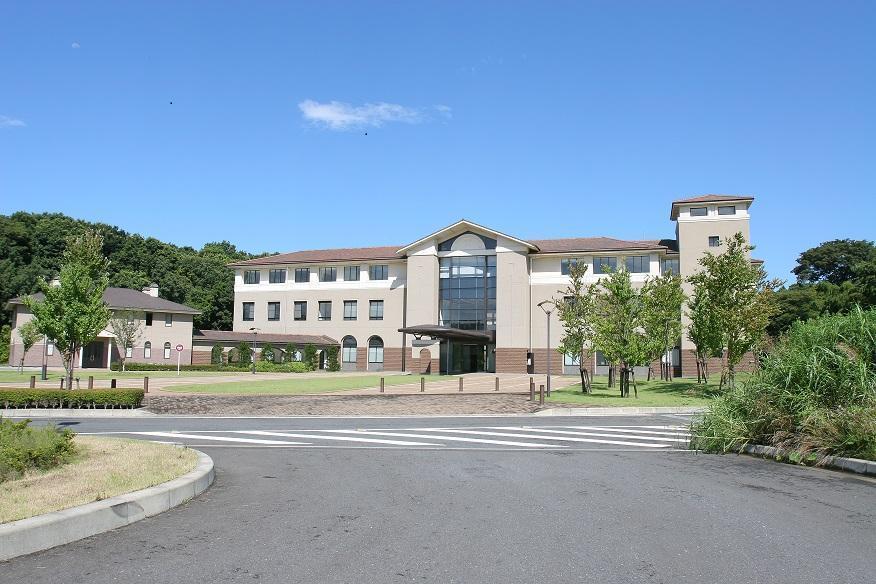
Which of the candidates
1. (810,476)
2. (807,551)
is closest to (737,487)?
(810,476)

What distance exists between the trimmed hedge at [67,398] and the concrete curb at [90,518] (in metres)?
17.5

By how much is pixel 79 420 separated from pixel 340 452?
11931 mm

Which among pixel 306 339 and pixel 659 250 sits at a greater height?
pixel 659 250

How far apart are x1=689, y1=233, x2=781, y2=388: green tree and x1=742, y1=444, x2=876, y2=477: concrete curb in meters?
19.9

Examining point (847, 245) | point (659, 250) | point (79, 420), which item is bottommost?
point (79, 420)

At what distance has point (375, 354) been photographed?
63.0 meters

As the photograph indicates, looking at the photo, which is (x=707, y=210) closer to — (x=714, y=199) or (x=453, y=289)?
(x=714, y=199)

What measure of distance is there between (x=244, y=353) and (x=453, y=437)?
48.0m

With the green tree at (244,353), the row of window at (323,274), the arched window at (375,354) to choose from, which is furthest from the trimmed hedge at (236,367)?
the row of window at (323,274)

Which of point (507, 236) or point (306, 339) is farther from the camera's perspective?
point (306, 339)

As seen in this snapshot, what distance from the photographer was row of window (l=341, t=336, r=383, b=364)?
206 ft

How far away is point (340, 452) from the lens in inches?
510

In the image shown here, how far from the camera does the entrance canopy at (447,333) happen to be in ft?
166

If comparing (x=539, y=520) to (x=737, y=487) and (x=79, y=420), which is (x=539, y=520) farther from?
(x=79, y=420)
